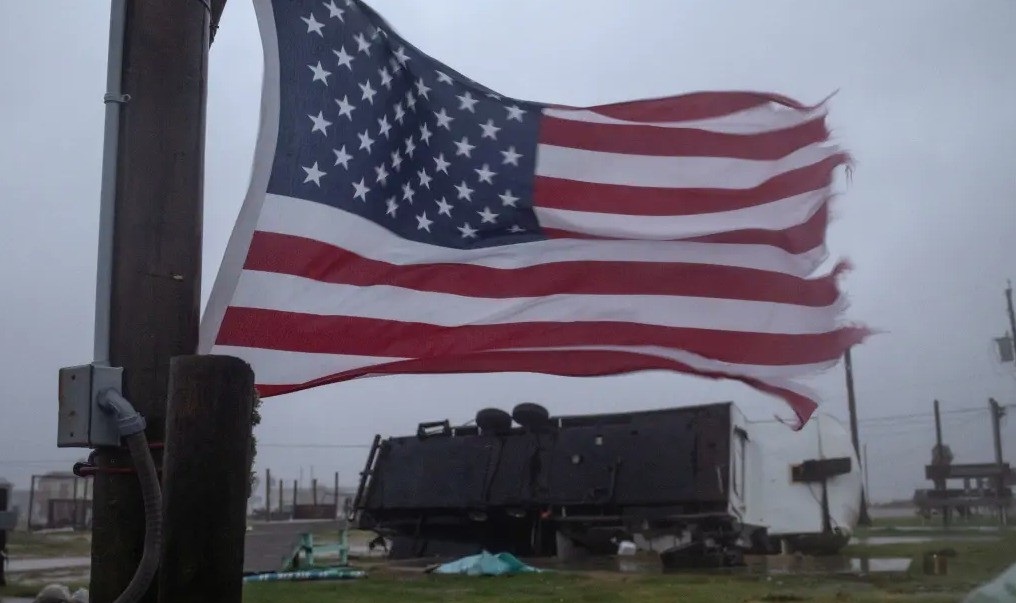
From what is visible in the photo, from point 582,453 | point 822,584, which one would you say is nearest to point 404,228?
point 822,584

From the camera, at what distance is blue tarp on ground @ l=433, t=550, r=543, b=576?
10602mm

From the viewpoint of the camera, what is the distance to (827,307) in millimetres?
6082

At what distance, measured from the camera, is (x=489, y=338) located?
5.53m

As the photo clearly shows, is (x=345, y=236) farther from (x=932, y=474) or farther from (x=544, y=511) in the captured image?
(x=932, y=474)

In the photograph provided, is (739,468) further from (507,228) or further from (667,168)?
(507,228)

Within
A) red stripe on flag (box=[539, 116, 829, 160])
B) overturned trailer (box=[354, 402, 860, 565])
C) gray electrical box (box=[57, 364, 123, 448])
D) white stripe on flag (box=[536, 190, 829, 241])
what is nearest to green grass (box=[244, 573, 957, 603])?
overturned trailer (box=[354, 402, 860, 565])

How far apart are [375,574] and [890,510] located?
32348mm

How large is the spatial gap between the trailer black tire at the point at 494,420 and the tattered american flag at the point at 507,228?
25.0 ft

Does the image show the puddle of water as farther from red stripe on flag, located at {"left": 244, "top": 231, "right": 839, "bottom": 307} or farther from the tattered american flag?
the tattered american flag

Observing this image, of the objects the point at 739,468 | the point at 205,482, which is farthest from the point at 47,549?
the point at 205,482

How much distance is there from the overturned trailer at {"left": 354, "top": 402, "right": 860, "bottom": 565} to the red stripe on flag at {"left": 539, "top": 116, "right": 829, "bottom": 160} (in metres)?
5.99

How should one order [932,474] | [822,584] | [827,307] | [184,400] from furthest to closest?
[932,474] < [822,584] < [827,307] < [184,400]

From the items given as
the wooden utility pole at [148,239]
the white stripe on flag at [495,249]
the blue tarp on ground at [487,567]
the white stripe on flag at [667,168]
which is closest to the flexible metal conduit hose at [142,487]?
the wooden utility pole at [148,239]

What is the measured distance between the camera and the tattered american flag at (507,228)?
4941mm
